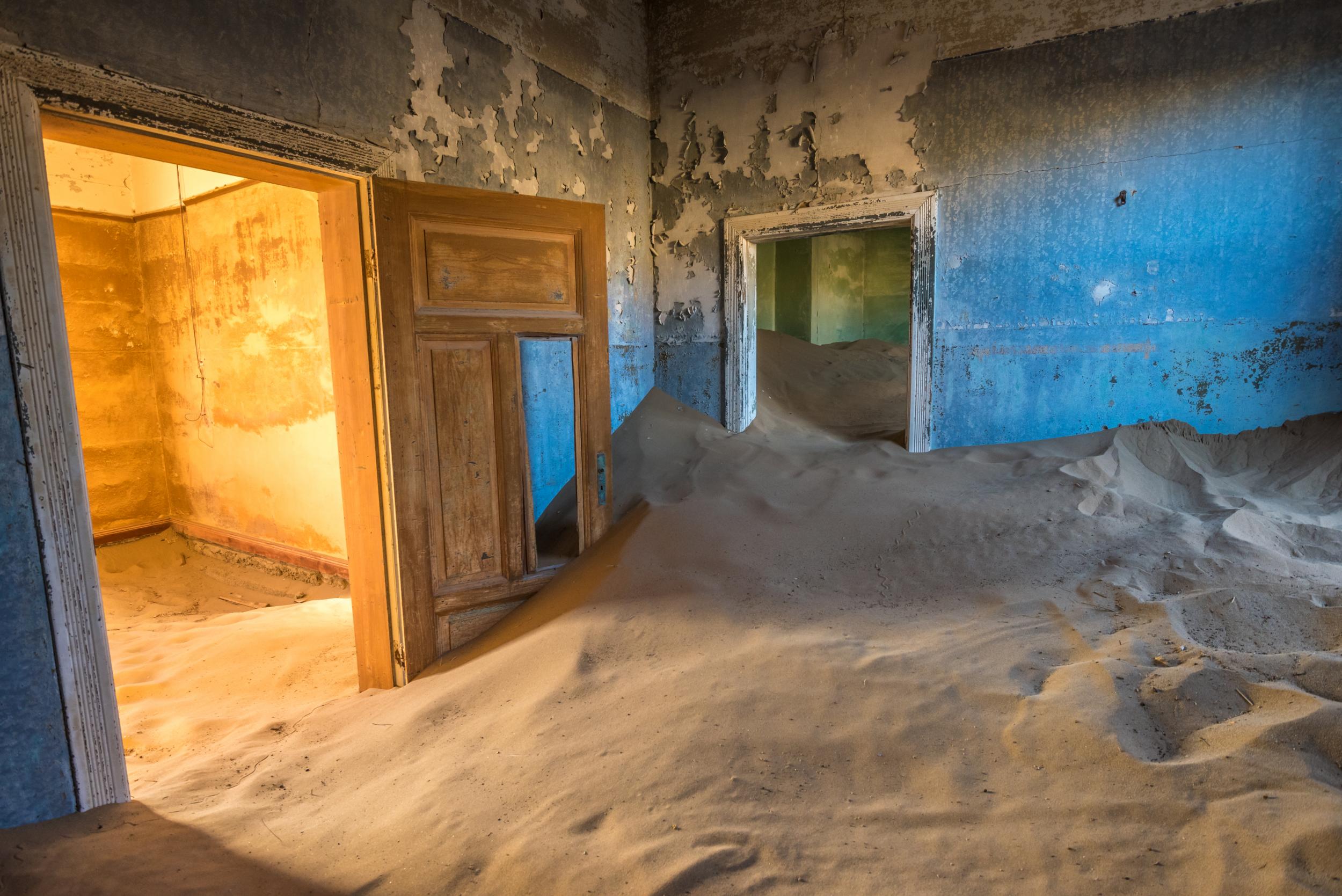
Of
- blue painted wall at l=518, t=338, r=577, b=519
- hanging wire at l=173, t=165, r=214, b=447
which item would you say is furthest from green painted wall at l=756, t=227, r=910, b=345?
hanging wire at l=173, t=165, r=214, b=447

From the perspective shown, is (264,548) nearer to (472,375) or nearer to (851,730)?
(472,375)

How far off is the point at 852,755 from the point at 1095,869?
2.10 feet

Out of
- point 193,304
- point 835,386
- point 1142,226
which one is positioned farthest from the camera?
point 835,386

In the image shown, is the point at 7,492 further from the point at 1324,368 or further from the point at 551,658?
the point at 1324,368

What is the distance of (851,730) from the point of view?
6.69 feet

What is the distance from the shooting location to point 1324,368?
3.97 m

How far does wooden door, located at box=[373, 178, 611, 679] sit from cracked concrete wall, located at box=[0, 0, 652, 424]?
522 mm

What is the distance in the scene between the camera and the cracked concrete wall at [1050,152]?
395cm

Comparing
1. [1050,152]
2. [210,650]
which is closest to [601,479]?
[210,650]

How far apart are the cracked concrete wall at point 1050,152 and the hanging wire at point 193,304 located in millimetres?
4437

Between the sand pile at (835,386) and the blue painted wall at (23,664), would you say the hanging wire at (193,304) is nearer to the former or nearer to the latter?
the blue painted wall at (23,664)

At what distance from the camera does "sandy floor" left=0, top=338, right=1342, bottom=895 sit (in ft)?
5.10

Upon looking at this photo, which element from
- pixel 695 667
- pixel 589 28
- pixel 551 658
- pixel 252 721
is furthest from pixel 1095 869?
pixel 589 28

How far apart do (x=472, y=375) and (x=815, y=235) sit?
313cm
